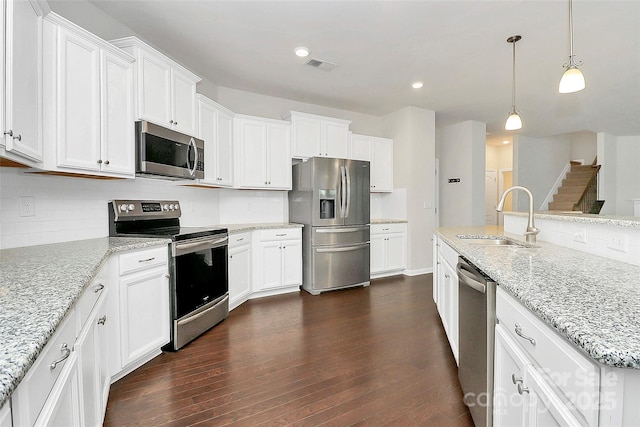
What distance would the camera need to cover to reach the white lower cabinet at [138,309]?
1.94 m

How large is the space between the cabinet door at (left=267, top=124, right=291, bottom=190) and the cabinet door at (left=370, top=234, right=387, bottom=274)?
1.56 m

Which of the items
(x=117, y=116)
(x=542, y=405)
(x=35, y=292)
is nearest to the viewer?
(x=542, y=405)

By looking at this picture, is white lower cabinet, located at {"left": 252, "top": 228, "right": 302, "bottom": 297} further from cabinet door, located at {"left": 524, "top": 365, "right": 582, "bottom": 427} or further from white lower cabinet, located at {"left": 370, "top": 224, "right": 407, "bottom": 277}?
cabinet door, located at {"left": 524, "top": 365, "right": 582, "bottom": 427}

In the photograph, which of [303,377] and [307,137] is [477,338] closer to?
[303,377]

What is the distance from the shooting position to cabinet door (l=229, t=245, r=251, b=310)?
3260 millimetres

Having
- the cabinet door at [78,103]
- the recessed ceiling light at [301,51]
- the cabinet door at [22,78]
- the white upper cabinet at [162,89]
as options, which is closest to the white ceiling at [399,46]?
the recessed ceiling light at [301,51]

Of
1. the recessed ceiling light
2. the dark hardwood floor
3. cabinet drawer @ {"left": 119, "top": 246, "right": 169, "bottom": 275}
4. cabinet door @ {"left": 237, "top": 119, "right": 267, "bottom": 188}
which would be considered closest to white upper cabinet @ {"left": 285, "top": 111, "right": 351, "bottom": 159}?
cabinet door @ {"left": 237, "top": 119, "right": 267, "bottom": 188}

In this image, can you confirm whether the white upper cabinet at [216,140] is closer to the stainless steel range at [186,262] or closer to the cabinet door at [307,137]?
the stainless steel range at [186,262]

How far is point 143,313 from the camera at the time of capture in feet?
6.99

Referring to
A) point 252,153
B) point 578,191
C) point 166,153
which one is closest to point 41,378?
point 166,153

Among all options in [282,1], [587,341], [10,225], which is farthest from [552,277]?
[10,225]

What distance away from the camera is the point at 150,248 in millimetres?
2174

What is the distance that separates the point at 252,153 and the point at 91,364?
2941 mm

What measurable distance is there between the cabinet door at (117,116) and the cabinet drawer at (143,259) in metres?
0.62
